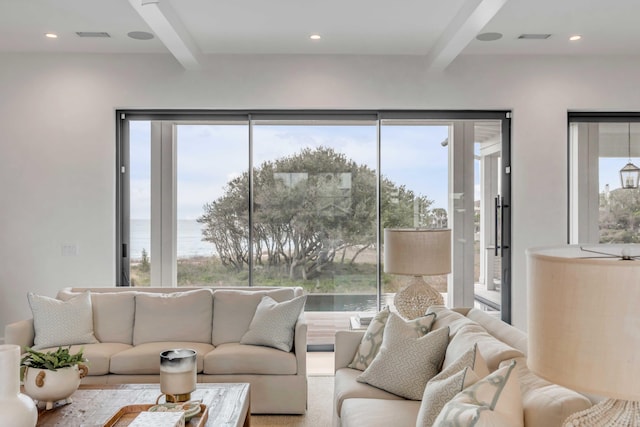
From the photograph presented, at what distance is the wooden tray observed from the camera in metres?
2.24

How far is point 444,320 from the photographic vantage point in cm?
277

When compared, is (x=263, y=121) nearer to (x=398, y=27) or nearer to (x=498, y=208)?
(x=398, y=27)

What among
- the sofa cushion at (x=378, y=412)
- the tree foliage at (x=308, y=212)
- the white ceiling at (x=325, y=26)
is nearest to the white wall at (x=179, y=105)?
the white ceiling at (x=325, y=26)

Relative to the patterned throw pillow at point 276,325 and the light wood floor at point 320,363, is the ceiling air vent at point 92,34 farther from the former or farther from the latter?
the light wood floor at point 320,363

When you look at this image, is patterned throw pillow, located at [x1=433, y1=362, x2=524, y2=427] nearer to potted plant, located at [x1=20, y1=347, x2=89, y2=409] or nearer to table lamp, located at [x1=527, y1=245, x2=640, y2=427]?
table lamp, located at [x1=527, y1=245, x2=640, y2=427]

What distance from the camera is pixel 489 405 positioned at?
1.53 meters

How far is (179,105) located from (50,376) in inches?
125

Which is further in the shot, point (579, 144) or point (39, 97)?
point (579, 144)

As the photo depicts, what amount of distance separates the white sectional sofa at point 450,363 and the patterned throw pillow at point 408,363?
0.04m

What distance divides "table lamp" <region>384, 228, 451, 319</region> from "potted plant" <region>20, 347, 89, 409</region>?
1.97 m

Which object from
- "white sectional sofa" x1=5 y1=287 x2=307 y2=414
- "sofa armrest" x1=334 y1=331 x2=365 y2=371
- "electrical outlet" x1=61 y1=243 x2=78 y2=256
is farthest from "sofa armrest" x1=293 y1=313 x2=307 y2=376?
"electrical outlet" x1=61 y1=243 x2=78 y2=256

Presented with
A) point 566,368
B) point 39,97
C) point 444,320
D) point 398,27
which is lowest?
point 444,320

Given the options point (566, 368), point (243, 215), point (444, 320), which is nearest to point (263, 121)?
point (243, 215)

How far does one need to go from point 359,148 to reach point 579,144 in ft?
7.37
